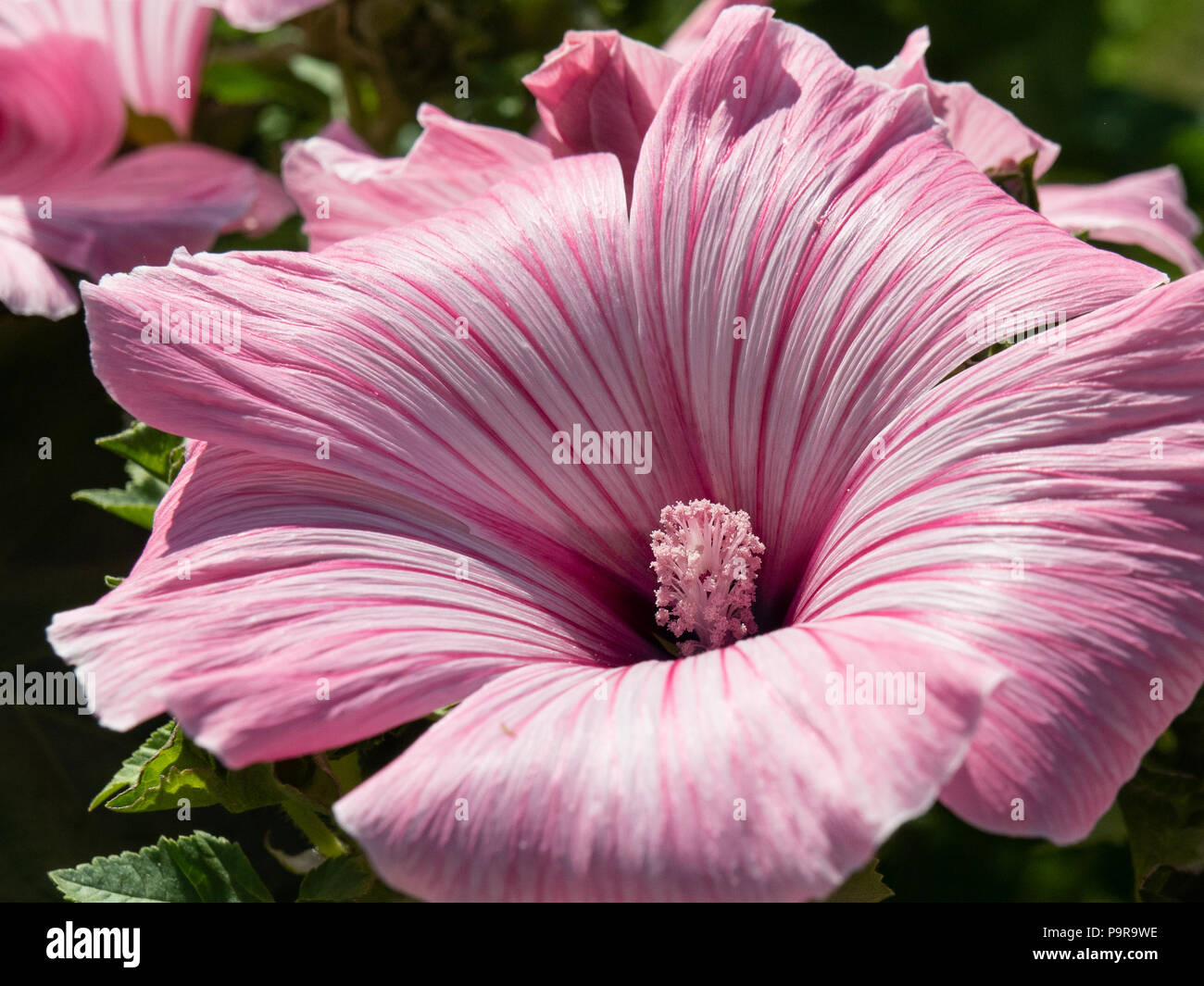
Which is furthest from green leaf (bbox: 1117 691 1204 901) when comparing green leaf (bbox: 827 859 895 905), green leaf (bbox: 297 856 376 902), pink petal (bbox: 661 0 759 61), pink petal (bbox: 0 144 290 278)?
pink petal (bbox: 0 144 290 278)

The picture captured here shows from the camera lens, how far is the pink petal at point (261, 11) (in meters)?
1.00

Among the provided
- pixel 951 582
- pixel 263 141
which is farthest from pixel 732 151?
pixel 263 141

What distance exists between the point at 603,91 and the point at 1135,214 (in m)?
0.44

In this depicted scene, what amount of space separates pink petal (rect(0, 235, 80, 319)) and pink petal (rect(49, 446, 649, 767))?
0.93ft

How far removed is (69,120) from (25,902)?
2.19 ft

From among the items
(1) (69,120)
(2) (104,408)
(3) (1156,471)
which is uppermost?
(1) (69,120)

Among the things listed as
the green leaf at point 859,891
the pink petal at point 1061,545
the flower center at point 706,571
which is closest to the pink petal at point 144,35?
the flower center at point 706,571

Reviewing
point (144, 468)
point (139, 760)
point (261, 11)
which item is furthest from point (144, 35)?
point (139, 760)

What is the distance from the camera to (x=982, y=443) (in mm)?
640

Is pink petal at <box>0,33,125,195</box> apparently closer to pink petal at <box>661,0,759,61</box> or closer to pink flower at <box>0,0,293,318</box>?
pink flower at <box>0,0,293,318</box>

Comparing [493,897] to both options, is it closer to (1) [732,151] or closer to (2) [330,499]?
(2) [330,499]

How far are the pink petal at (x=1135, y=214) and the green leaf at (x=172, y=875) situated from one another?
2.26 feet

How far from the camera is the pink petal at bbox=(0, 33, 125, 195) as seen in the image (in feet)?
3.64

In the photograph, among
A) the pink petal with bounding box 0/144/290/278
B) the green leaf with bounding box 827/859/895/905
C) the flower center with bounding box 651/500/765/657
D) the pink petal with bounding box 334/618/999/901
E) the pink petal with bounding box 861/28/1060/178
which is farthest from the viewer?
the pink petal with bounding box 0/144/290/278
